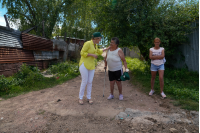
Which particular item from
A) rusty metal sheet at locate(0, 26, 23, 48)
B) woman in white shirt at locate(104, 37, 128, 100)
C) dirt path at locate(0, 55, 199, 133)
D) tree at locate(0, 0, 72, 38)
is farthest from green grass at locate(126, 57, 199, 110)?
tree at locate(0, 0, 72, 38)

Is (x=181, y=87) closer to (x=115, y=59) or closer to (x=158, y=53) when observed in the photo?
(x=158, y=53)

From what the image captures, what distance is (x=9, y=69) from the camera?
694cm

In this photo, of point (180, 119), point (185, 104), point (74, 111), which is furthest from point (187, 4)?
point (74, 111)

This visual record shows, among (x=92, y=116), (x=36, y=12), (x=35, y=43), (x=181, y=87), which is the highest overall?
(x=36, y=12)

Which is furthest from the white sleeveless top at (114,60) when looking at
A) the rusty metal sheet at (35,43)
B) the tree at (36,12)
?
the tree at (36,12)

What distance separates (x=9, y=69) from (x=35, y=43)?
7.54 ft

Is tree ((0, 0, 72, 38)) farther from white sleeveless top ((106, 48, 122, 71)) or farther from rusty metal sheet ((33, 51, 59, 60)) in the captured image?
→ white sleeveless top ((106, 48, 122, 71))

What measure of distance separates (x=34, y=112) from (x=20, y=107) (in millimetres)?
623

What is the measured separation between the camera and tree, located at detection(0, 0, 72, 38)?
12.5 metres

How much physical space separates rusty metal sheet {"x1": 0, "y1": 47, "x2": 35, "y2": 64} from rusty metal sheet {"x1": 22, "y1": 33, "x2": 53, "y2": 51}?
1.09 ft

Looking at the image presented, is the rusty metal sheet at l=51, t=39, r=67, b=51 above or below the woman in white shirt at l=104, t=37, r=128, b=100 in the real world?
above

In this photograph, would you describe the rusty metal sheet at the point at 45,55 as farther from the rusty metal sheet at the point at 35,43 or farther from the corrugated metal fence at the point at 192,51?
the corrugated metal fence at the point at 192,51

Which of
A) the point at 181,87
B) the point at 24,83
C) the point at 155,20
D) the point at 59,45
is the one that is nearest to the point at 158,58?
the point at 181,87

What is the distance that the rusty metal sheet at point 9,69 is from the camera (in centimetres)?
661
